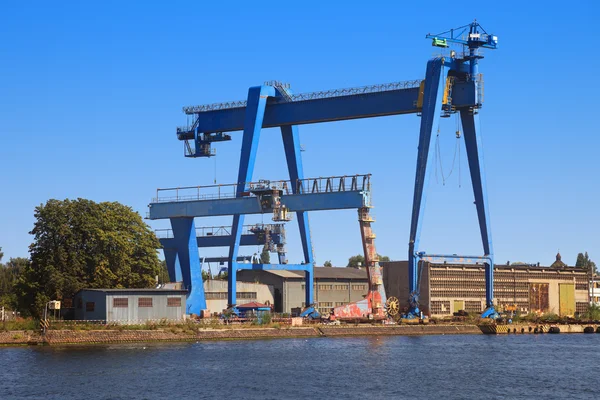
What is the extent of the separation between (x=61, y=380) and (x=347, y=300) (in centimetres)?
5574

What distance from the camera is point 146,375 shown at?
42062mm

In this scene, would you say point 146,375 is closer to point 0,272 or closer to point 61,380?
point 61,380

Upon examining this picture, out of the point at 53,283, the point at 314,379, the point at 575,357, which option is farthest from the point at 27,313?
the point at 575,357

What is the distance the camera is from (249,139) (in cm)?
7312

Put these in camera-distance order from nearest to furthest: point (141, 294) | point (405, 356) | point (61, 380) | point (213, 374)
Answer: point (61, 380)
point (213, 374)
point (405, 356)
point (141, 294)

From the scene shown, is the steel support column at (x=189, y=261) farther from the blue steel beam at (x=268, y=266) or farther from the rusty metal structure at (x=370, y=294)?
the rusty metal structure at (x=370, y=294)

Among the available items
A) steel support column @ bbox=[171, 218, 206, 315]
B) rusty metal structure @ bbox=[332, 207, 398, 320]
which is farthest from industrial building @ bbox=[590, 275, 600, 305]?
steel support column @ bbox=[171, 218, 206, 315]

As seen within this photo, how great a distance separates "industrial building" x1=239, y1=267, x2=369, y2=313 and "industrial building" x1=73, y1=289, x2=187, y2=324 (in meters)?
26.4

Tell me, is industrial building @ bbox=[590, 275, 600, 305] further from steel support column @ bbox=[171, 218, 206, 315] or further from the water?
steel support column @ bbox=[171, 218, 206, 315]

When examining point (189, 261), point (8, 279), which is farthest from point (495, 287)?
point (8, 279)

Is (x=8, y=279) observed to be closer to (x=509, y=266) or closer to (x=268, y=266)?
(x=268, y=266)

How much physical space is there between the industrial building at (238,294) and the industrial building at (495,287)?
13348 millimetres

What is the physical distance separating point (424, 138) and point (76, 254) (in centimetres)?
2406

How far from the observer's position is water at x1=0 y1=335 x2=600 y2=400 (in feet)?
125
